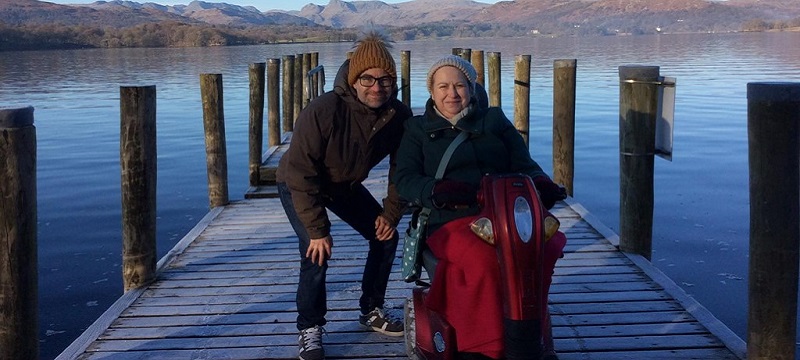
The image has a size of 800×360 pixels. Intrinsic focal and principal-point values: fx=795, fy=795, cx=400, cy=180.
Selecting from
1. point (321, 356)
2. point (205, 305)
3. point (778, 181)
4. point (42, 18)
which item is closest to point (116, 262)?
point (205, 305)

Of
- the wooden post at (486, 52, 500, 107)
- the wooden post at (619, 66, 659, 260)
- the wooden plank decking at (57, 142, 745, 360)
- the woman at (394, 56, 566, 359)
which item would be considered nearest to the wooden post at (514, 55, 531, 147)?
the wooden post at (486, 52, 500, 107)

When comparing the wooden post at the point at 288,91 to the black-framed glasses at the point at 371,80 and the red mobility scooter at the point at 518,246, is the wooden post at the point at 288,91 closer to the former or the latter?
the black-framed glasses at the point at 371,80

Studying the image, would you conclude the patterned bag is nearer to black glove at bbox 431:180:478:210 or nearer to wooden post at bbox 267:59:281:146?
black glove at bbox 431:180:478:210

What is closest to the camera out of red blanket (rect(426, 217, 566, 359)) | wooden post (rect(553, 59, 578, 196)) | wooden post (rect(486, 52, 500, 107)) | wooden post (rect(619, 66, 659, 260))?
red blanket (rect(426, 217, 566, 359))

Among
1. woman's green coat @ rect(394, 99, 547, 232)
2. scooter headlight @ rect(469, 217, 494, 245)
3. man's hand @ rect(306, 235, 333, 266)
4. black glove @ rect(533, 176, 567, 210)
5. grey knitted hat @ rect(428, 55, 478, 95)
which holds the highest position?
grey knitted hat @ rect(428, 55, 478, 95)

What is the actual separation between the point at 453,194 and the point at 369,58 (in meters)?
0.93

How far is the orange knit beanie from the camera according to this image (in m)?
3.88

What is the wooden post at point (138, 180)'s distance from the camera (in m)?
5.44

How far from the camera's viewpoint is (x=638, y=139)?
5773 mm

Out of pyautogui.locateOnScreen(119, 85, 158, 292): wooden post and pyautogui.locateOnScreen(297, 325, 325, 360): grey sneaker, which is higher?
pyautogui.locateOnScreen(119, 85, 158, 292): wooden post

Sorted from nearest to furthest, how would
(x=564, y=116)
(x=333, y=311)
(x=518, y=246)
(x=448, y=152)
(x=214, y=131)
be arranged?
(x=518, y=246), (x=448, y=152), (x=333, y=311), (x=564, y=116), (x=214, y=131)

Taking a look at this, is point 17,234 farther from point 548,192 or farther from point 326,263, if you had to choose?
point 548,192

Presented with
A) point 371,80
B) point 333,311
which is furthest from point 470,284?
point 333,311

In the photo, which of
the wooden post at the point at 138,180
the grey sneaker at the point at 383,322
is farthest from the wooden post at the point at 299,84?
the grey sneaker at the point at 383,322
